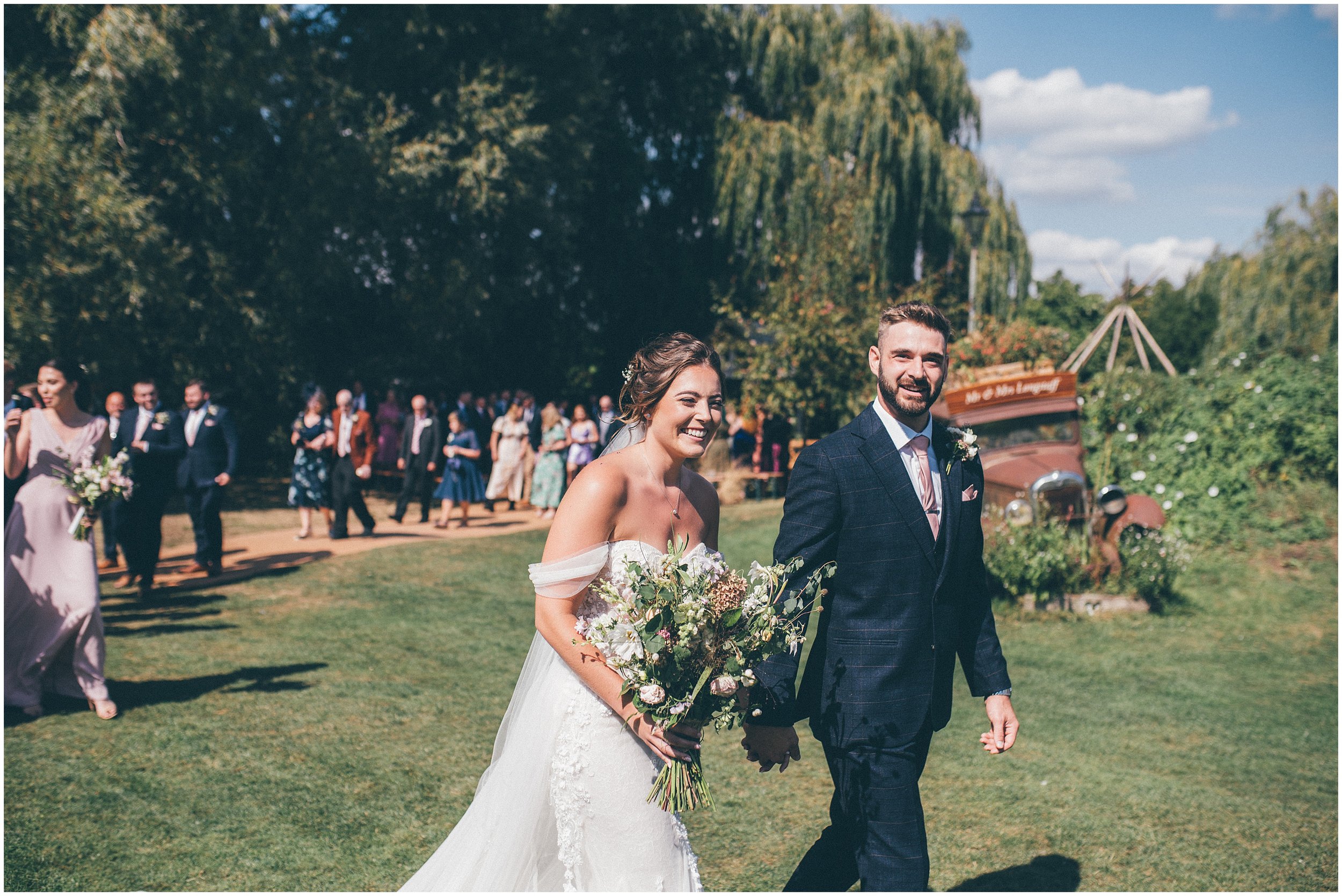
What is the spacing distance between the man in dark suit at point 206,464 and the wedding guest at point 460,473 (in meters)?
3.82

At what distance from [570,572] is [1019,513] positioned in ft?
27.8

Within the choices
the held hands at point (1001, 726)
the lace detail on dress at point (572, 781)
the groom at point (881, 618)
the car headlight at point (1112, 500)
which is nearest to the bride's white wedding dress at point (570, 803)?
the lace detail on dress at point (572, 781)

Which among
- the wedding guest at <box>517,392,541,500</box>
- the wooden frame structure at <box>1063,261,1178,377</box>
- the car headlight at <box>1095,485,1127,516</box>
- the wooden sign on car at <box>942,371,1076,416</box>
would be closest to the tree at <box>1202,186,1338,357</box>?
the wooden frame structure at <box>1063,261,1178,377</box>

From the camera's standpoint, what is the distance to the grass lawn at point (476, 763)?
4.67m

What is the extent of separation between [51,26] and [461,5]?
7427mm

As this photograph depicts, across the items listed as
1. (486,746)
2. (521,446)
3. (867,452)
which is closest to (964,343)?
(521,446)

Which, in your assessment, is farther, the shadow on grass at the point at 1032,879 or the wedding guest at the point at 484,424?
the wedding guest at the point at 484,424

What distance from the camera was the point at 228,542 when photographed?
13.5 meters

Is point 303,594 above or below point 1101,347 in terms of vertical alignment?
below

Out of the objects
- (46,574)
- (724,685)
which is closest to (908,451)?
(724,685)

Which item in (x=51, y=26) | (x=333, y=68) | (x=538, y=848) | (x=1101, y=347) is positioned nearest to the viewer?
(x=538, y=848)

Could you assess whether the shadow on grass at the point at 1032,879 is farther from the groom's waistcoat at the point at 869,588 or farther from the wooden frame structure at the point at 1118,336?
the wooden frame structure at the point at 1118,336

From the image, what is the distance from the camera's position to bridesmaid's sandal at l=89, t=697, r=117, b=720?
6.34 meters

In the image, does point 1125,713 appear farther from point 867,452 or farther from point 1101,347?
point 1101,347
